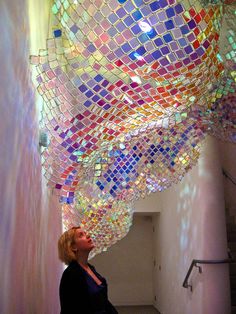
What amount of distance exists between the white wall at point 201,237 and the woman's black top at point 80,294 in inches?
128

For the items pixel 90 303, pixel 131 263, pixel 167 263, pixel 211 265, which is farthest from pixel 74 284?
pixel 131 263

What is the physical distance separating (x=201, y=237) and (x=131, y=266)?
473 cm

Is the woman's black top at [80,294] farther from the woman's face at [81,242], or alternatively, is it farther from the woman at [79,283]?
the woman's face at [81,242]

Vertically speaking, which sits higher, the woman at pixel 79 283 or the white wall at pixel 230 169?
the white wall at pixel 230 169

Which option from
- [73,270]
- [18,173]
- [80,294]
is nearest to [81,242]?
[73,270]

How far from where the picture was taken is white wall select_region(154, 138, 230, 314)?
4.52 meters

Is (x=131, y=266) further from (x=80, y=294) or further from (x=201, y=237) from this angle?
(x=80, y=294)

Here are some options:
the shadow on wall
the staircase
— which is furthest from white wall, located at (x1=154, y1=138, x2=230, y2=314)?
the shadow on wall

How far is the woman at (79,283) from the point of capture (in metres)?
1.47

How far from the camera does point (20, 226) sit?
1.37 meters

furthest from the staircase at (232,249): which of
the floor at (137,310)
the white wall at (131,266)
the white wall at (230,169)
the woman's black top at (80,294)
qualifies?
the woman's black top at (80,294)

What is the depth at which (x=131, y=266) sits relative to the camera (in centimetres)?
915

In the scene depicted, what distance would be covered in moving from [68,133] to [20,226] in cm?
37

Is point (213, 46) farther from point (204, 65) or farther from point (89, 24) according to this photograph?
point (89, 24)
